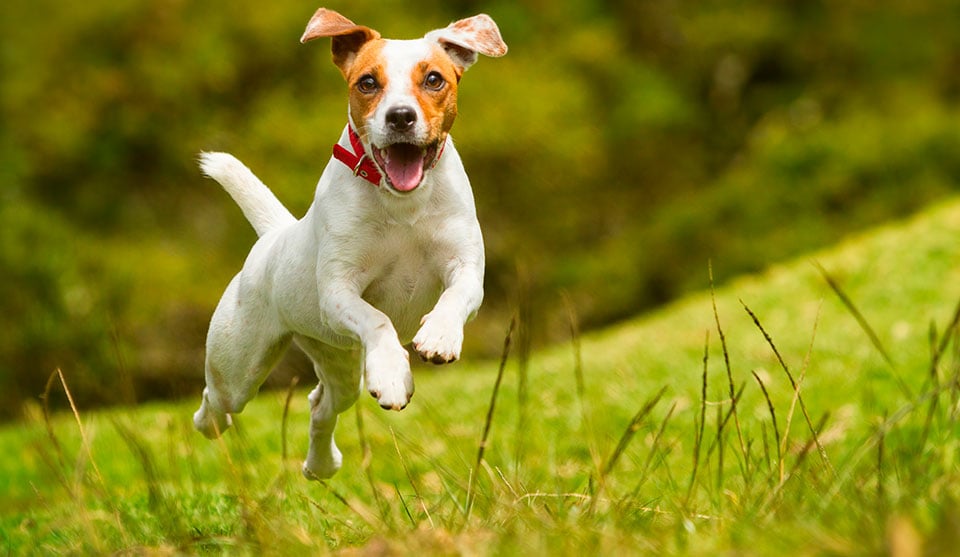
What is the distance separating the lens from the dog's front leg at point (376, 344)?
11.0 ft

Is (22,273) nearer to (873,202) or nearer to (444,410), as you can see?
(444,410)

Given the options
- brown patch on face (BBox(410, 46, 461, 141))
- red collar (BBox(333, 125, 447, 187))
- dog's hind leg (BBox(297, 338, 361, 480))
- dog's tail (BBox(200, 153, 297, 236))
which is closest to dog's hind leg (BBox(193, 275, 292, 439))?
dog's hind leg (BBox(297, 338, 361, 480))

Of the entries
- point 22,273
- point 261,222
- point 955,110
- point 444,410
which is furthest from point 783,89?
point 261,222

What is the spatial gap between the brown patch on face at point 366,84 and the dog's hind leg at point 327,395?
A: 3.61 ft

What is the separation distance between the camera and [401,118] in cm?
346

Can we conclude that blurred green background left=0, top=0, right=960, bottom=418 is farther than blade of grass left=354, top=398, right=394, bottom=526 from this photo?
Yes

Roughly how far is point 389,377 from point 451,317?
27 cm

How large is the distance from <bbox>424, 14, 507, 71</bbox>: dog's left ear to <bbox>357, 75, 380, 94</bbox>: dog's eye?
30cm

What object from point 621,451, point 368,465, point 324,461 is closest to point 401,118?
point 368,465

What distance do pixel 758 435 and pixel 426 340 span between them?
3.66 m

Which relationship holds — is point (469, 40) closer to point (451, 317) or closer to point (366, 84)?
point (366, 84)

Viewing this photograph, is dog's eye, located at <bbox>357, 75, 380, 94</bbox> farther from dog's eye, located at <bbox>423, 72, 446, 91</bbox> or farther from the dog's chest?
the dog's chest

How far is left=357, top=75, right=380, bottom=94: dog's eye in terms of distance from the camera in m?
3.64

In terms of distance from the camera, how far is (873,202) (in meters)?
17.2
